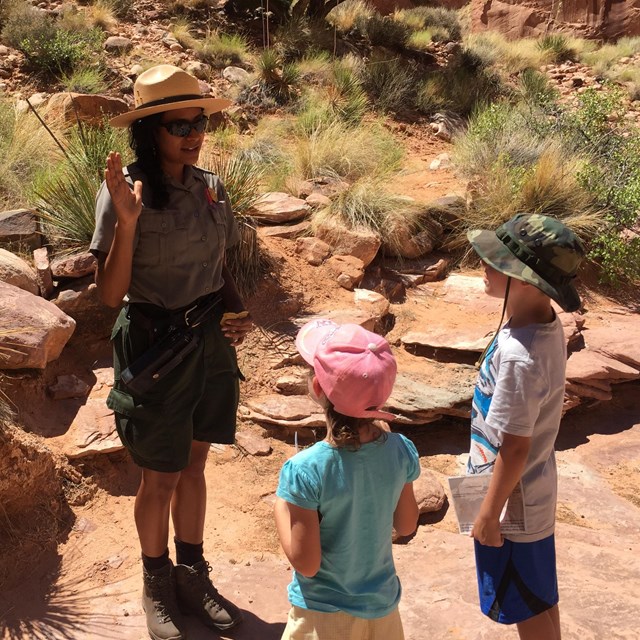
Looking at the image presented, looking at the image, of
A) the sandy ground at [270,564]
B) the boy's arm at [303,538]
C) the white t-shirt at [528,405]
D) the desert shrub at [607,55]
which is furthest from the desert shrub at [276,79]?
the boy's arm at [303,538]

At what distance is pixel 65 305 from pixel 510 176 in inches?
176

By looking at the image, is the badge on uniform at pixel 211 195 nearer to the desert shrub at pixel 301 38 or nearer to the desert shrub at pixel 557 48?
the desert shrub at pixel 301 38

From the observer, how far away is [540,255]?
2.08 meters

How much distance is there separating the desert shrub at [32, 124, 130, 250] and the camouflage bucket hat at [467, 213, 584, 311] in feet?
11.1

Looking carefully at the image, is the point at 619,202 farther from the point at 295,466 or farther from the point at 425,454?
the point at 295,466

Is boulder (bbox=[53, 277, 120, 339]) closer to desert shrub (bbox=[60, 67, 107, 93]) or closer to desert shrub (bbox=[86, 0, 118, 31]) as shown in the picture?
desert shrub (bbox=[60, 67, 107, 93])

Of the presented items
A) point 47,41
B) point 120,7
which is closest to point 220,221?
point 47,41

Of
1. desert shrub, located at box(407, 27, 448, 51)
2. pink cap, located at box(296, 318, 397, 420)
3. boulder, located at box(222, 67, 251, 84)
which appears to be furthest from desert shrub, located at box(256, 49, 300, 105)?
pink cap, located at box(296, 318, 397, 420)

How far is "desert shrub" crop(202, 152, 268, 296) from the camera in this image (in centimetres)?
550

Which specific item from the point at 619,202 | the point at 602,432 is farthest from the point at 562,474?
the point at 619,202

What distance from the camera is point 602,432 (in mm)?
5035

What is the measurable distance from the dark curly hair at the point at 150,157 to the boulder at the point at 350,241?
3.74m

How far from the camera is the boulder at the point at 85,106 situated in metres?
7.99

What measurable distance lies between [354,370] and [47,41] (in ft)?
34.2
